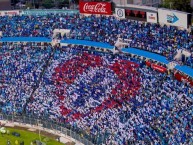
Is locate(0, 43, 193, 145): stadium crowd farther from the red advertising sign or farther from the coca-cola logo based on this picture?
the coca-cola logo

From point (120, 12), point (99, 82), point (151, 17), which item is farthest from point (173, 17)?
point (99, 82)

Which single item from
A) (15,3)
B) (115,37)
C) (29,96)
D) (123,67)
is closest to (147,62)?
(123,67)

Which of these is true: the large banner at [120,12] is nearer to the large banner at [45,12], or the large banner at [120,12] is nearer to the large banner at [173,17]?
the large banner at [173,17]

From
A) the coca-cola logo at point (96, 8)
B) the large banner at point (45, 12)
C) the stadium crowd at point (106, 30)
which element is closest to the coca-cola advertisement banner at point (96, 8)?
the coca-cola logo at point (96, 8)

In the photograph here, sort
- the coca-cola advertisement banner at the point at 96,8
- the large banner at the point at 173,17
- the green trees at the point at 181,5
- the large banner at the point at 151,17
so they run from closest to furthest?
the large banner at the point at 173,17, the large banner at the point at 151,17, the coca-cola advertisement banner at the point at 96,8, the green trees at the point at 181,5

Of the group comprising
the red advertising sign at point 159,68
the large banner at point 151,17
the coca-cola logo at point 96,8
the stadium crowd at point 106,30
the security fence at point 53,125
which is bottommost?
the security fence at point 53,125

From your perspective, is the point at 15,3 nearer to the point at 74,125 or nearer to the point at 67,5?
the point at 67,5
